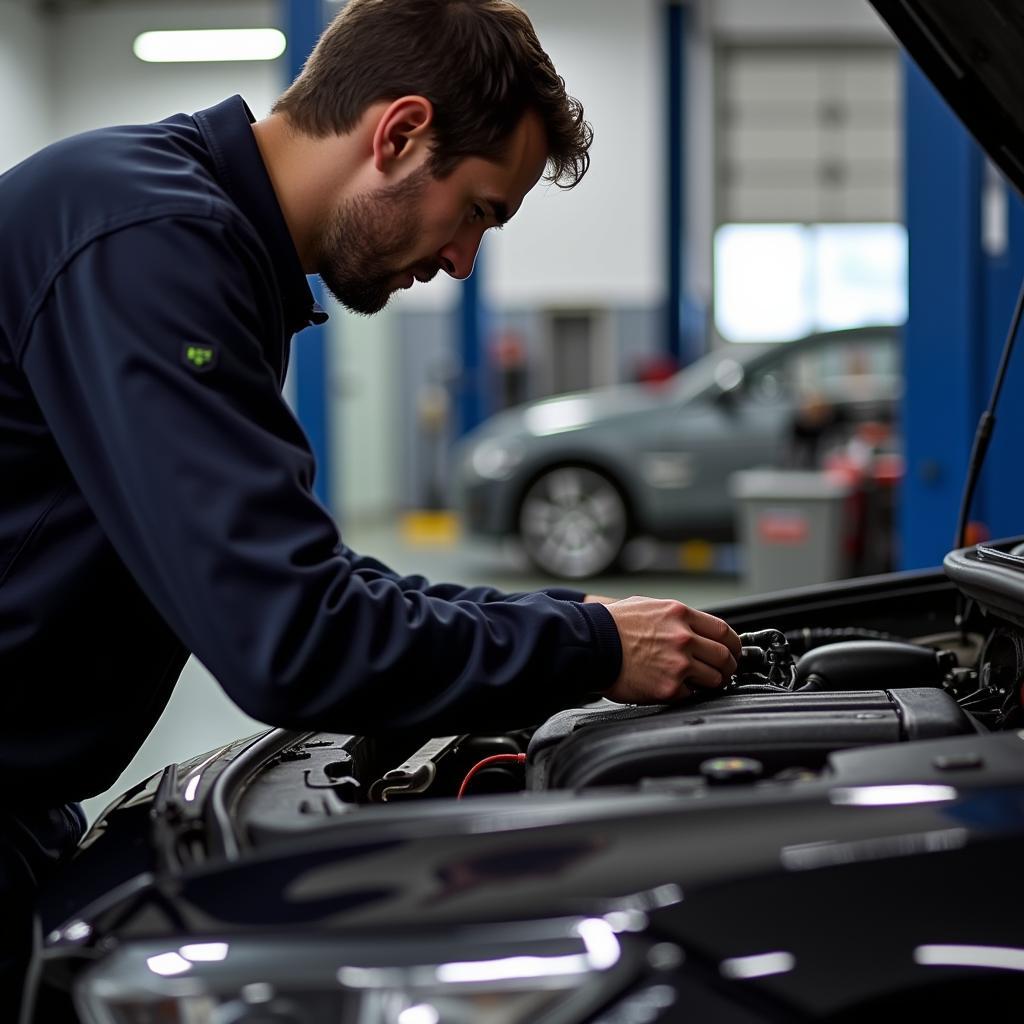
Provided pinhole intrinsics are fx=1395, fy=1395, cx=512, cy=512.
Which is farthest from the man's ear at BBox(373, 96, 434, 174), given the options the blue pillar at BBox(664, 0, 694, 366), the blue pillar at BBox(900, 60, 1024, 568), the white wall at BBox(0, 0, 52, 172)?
the white wall at BBox(0, 0, 52, 172)

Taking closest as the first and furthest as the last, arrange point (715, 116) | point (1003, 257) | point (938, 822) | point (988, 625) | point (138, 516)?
point (938, 822) < point (138, 516) < point (988, 625) < point (1003, 257) < point (715, 116)

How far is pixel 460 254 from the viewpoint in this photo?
56.5 inches

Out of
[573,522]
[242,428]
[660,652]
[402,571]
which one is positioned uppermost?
[242,428]

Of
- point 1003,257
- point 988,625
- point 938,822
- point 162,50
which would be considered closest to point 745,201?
point 162,50

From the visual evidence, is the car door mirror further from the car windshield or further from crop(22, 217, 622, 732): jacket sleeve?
crop(22, 217, 622, 732): jacket sleeve

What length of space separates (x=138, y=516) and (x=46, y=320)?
19cm

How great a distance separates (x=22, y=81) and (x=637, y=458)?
8198 mm

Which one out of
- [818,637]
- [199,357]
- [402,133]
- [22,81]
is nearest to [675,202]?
[22,81]

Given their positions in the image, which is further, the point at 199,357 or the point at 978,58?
the point at 978,58

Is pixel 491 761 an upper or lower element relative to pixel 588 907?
lower

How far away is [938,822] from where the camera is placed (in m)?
0.96

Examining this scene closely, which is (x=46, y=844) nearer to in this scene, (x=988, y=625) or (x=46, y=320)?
(x=46, y=320)

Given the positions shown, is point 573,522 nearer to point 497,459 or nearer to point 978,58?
point 497,459

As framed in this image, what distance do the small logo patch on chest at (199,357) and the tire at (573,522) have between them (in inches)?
258
